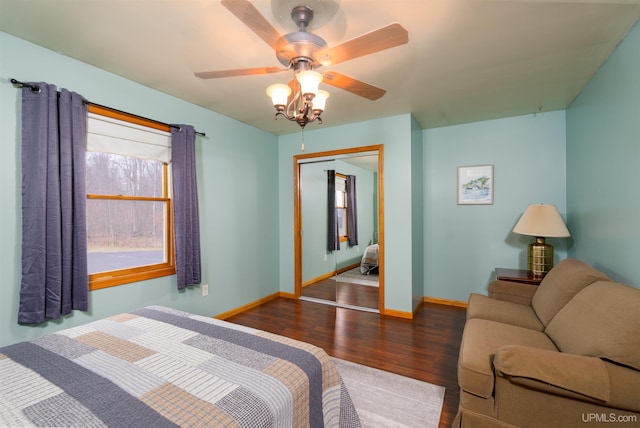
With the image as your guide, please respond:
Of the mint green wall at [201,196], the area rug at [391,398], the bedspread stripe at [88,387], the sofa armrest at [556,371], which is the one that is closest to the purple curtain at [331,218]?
the mint green wall at [201,196]

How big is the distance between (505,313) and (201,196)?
309cm

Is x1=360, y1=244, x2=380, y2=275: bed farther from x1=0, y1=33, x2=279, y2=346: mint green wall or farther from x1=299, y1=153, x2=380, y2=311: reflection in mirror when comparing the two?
x1=0, y1=33, x2=279, y2=346: mint green wall

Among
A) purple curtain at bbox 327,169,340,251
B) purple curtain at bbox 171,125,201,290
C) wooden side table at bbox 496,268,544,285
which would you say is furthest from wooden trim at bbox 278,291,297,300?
wooden side table at bbox 496,268,544,285

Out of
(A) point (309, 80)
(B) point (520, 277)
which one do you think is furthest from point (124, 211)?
(B) point (520, 277)

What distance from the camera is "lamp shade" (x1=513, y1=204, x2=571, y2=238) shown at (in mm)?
2758

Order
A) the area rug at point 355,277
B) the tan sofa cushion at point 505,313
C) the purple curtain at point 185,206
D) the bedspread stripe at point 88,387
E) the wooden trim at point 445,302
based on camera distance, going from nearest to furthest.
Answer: the bedspread stripe at point 88,387 → the tan sofa cushion at point 505,313 → the purple curtain at point 185,206 → the wooden trim at point 445,302 → the area rug at point 355,277

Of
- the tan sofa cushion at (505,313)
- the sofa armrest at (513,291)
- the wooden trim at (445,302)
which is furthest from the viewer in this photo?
the wooden trim at (445,302)

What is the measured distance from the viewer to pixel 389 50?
2080mm

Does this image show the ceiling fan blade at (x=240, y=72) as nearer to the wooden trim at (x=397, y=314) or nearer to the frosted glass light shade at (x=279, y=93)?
the frosted glass light shade at (x=279, y=93)

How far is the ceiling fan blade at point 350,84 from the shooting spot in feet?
5.68

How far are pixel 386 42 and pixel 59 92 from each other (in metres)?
2.35

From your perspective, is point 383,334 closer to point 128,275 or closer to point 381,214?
point 381,214

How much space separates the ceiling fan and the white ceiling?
21cm

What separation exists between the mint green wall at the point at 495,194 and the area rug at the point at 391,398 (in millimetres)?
2135
